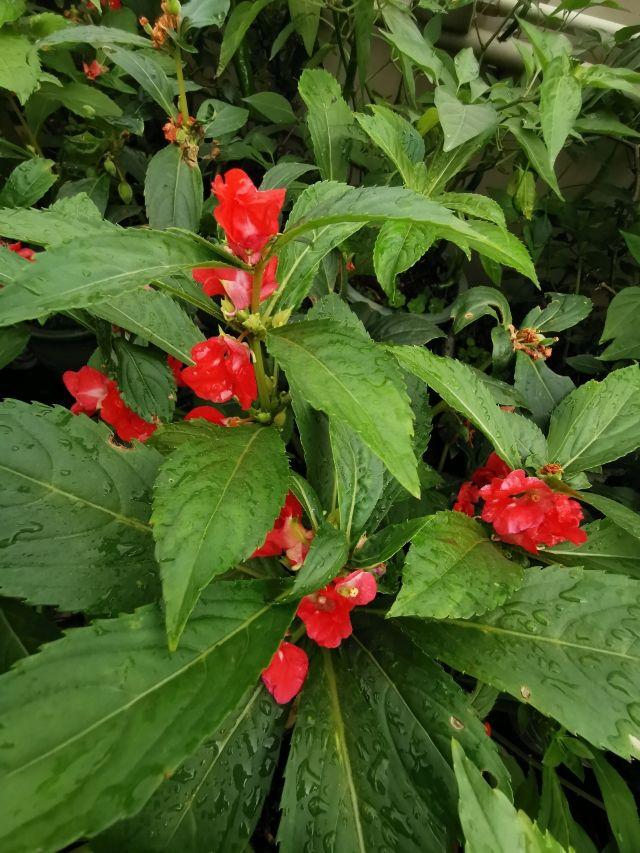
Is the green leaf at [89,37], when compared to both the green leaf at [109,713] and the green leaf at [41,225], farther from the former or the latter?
the green leaf at [109,713]

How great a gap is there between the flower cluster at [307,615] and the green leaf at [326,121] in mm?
543

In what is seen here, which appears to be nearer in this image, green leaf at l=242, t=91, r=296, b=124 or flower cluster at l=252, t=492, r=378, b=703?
flower cluster at l=252, t=492, r=378, b=703

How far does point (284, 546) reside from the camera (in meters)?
0.50

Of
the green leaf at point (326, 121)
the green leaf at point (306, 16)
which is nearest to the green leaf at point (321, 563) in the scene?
the green leaf at point (326, 121)

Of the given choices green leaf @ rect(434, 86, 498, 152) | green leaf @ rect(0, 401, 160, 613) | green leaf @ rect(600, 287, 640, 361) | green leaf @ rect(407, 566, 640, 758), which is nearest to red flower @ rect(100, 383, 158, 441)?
green leaf @ rect(0, 401, 160, 613)

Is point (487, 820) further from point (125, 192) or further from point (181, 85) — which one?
point (125, 192)

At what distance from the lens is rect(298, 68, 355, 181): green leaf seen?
79 cm

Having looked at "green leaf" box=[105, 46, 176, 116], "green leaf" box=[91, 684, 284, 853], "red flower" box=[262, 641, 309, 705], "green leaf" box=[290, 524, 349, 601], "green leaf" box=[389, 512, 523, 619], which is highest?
"green leaf" box=[105, 46, 176, 116]

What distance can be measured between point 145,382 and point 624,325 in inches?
28.6

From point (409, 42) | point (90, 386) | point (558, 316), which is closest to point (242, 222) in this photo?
point (90, 386)

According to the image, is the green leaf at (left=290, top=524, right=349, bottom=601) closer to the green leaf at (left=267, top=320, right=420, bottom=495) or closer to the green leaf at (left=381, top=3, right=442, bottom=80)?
the green leaf at (left=267, top=320, right=420, bottom=495)

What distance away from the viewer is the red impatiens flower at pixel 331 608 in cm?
48

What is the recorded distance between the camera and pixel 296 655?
0.49m

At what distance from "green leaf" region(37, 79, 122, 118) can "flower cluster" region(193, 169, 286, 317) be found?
628 millimetres
